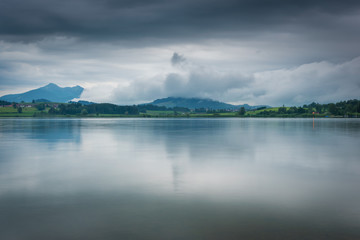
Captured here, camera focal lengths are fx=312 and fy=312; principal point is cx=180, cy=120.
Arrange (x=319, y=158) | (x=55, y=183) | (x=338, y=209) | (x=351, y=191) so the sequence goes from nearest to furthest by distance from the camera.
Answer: (x=338, y=209)
(x=351, y=191)
(x=55, y=183)
(x=319, y=158)

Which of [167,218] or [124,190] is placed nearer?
[167,218]

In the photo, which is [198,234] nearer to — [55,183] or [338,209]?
[338,209]

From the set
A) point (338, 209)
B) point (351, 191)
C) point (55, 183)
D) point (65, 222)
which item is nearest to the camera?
point (65, 222)

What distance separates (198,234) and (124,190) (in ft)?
20.8

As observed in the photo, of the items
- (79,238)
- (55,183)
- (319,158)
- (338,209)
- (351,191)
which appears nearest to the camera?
(79,238)

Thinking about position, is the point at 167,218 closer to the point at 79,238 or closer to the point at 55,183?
the point at 79,238

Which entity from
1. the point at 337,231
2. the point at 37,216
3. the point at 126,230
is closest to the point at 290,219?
the point at 337,231

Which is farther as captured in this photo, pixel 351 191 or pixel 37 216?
pixel 351 191

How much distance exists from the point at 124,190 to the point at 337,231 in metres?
8.91

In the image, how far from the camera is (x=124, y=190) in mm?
14422

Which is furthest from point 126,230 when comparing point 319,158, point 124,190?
point 319,158

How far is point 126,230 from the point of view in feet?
30.3

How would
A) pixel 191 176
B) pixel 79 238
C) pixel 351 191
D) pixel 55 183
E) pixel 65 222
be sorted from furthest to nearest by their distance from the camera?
pixel 191 176, pixel 55 183, pixel 351 191, pixel 65 222, pixel 79 238

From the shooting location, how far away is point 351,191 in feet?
46.6
